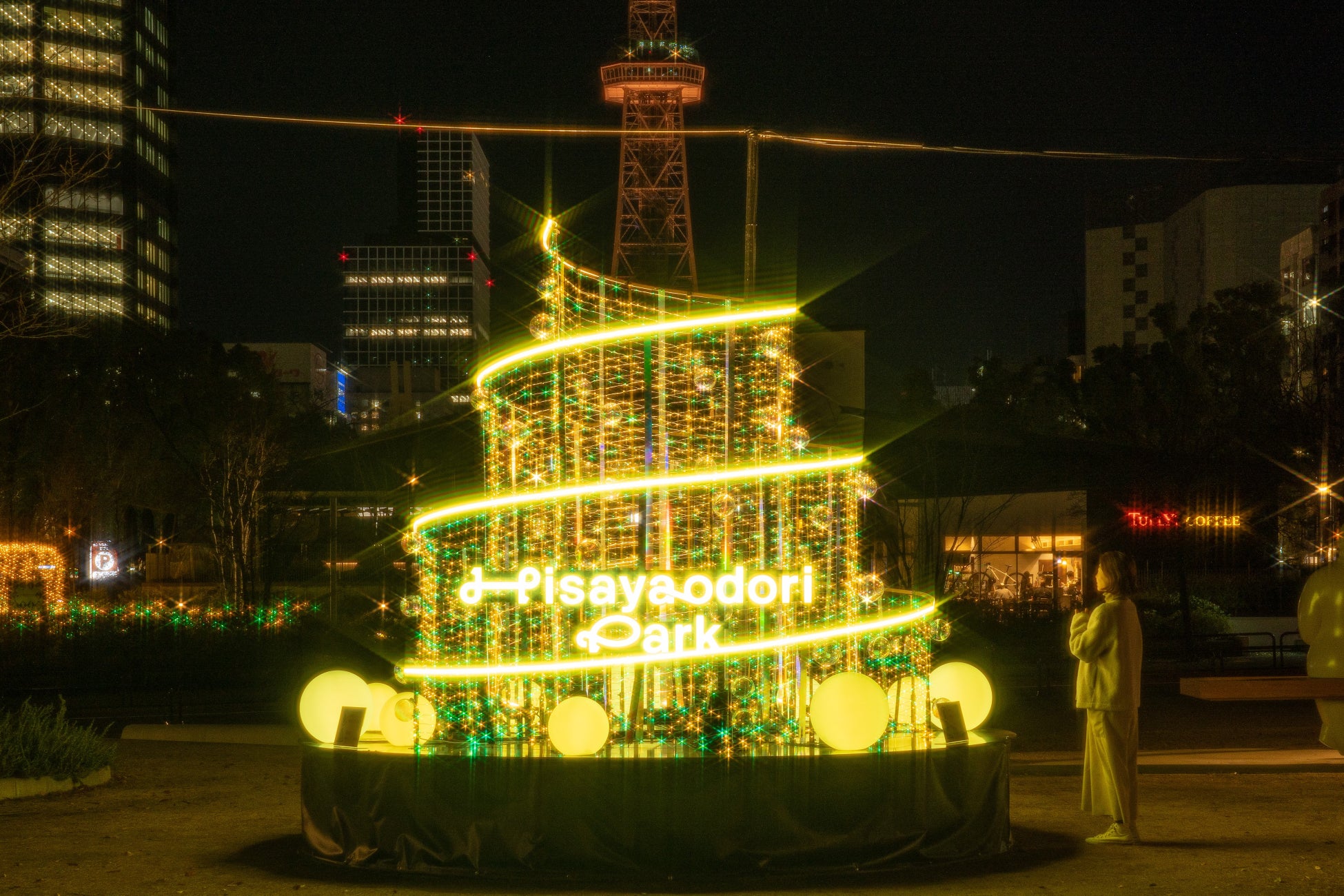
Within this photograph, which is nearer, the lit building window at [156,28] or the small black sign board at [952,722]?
the small black sign board at [952,722]

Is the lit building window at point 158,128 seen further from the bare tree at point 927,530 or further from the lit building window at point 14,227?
the lit building window at point 14,227

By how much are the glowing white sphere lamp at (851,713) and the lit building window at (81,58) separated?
11752 cm

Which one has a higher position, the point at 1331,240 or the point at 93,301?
the point at 93,301

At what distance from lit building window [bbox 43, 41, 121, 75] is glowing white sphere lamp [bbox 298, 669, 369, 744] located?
11545 centimetres

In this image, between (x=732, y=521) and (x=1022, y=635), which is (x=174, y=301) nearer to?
(x=1022, y=635)

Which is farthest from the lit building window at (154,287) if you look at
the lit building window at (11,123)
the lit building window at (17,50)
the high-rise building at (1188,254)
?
the lit building window at (11,123)

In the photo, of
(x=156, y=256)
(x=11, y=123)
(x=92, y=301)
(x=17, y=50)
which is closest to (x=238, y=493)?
(x=11, y=123)

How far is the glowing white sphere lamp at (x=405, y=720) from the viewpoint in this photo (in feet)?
29.5

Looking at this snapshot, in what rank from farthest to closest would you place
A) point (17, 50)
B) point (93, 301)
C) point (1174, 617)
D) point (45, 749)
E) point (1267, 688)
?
point (93, 301)
point (17, 50)
point (1174, 617)
point (45, 749)
point (1267, 688)

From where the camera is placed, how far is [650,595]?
344 inches

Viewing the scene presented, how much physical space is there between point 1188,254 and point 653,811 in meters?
105

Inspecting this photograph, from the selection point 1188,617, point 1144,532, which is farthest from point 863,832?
point 1144,532

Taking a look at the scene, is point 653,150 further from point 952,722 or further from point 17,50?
point 17,50

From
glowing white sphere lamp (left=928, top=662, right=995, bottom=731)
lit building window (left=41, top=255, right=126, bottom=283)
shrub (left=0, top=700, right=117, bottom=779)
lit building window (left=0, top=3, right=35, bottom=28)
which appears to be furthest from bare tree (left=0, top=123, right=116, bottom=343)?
lit building window (left=41, top=255, right=126, bottom=283)
